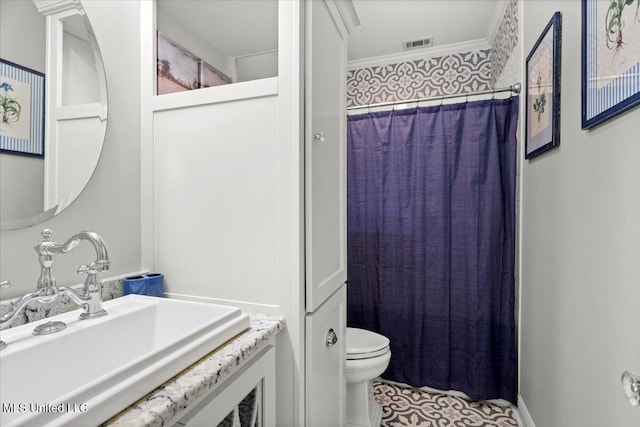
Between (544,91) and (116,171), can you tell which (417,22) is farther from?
(116,171)

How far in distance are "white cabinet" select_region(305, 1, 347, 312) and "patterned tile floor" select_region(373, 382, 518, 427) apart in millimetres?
1018

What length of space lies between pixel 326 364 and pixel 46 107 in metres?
1.21

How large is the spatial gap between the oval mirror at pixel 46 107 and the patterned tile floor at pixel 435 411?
188 centimetres

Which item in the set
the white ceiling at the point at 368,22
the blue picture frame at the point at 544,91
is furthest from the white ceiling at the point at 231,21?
the blue picture frame at the point at 544,91

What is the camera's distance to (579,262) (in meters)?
1.10

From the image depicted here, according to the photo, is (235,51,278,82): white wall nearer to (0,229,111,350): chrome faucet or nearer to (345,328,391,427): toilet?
(0,229,111,350): chrome faucet

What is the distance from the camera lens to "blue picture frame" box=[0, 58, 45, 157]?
2.63 feet

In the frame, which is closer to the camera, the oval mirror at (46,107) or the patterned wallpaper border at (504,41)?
the oval mirror at (46,107)

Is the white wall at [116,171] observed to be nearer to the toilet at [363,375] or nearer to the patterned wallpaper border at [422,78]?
the toilet at [363,375]

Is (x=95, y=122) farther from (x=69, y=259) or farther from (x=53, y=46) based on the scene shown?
(x=69, y=259)

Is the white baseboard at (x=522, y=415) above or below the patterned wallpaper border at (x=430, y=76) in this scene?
below

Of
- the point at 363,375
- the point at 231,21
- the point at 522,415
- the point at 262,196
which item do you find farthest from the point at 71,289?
the point at 522,415

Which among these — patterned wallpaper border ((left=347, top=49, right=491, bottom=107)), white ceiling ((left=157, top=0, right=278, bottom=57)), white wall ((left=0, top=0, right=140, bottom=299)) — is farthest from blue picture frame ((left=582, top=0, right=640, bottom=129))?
patterned wallpaper border ((left=347, top=49, right=491, bottom=107))

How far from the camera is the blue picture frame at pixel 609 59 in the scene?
0.79 m
